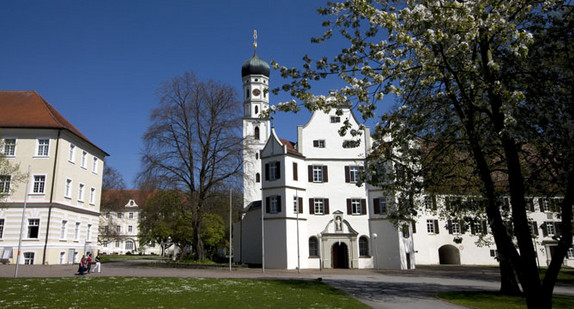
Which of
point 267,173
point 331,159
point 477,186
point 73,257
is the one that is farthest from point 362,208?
point 73,257

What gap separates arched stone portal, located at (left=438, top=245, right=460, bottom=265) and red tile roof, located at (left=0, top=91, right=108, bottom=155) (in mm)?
41823

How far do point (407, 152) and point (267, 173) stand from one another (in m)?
28.2

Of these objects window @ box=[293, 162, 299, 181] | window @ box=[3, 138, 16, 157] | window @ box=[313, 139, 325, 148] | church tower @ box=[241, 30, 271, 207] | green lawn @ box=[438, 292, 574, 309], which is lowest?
green lawn @ box=[438, 292, 574, 309]

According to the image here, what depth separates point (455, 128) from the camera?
513 inches

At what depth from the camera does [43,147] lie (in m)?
35.9

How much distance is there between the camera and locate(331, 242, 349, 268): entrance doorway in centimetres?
4007

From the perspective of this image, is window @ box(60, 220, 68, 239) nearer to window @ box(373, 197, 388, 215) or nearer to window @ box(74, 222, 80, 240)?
window @ box(74, 222, 80, 240)

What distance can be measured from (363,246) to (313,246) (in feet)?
16.2

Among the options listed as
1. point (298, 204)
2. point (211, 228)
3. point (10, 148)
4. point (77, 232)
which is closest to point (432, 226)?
point (298, 204)

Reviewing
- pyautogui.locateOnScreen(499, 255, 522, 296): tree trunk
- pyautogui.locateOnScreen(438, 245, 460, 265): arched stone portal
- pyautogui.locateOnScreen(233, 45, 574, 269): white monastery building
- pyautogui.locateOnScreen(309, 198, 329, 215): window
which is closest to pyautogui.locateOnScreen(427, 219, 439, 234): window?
pyautogui.locateOnScreen(438, 245, 460, 265): arched stone portal

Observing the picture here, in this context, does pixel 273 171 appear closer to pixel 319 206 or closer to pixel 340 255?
pixel 319 206

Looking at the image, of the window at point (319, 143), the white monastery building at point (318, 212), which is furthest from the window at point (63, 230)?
the window at point (319, 143)

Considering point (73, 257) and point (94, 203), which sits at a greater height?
point (94, 203)

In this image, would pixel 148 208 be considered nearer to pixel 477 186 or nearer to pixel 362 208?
pixel 362 208
